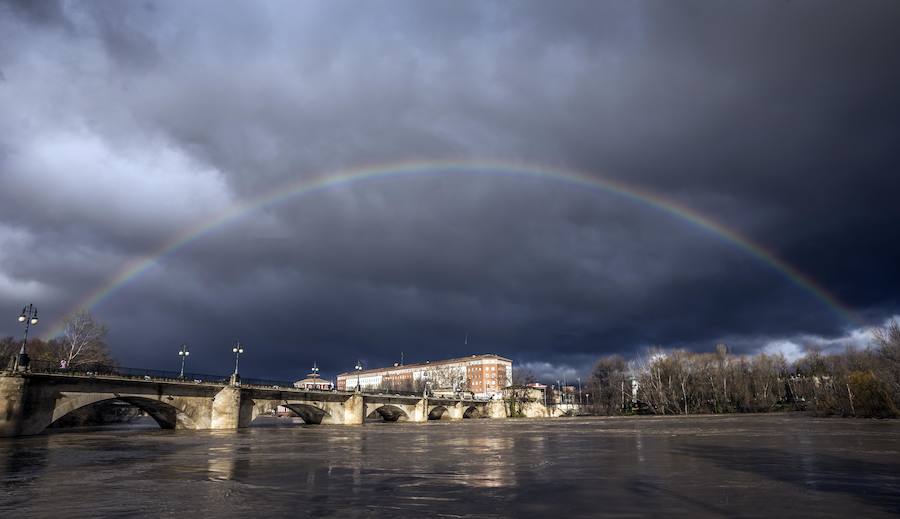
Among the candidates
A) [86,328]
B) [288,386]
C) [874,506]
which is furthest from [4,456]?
[86,328]

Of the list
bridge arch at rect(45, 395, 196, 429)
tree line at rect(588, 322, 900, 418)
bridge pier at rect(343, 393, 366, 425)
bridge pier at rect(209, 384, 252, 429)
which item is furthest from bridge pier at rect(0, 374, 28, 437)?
tree line at rect(588, 322, 900, 418)

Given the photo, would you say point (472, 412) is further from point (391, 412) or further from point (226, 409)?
point (226, 409)

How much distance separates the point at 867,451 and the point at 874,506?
1696cm

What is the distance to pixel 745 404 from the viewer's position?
12012cm

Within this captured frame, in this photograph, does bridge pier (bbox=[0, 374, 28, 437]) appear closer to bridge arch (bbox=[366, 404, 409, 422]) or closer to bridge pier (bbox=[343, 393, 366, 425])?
bridge pier (bbox=[343, 393, 366, 425])

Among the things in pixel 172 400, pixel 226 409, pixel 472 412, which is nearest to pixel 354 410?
pixel 226 409

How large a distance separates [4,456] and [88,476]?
11.3 meters

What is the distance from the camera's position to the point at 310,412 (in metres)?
90.3

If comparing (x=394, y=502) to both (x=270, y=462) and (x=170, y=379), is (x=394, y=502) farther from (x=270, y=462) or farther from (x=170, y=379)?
(x=170, y=379)

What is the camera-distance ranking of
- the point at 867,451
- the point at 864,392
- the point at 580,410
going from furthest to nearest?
1. the point at 580,410
2. the point at 864,392
3. the point at 867,451

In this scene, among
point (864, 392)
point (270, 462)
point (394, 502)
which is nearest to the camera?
point (394, 502)

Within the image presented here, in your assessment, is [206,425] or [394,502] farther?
[206,425]

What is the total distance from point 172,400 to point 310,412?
36028 mm

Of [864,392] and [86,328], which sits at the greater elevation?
[86,328]
